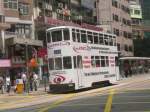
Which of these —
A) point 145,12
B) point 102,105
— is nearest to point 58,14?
point 102,105

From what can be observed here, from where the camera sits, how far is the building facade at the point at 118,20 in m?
95.4

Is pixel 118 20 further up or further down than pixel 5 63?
further up

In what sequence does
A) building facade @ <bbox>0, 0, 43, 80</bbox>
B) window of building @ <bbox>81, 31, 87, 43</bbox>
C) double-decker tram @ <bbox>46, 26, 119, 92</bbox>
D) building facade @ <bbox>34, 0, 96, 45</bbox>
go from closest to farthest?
double-decker tram @ <bbox>46, 26, 119, 92</bbox> < window of building @ <bbox>81, 31, 87, 43</bbox> < building facade @ <bbox>0, 0, 43, 80</bbox> < building facade @ <bbox>34, 0, 96, 45</bbox>

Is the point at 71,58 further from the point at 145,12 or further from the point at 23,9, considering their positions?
the point at 145,12

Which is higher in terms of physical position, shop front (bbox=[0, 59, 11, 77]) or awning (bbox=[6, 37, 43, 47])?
awning (bbox=[6, 37, 43, 47])

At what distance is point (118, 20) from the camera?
101 meters

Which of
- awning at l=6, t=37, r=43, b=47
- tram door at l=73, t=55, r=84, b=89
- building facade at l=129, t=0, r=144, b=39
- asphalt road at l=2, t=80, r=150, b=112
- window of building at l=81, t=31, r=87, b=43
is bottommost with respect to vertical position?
asphalt road at l=2, t=80, r=150, b=112

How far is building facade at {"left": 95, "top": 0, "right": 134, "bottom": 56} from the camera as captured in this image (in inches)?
3757

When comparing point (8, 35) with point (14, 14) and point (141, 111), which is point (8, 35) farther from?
point (141, 111)

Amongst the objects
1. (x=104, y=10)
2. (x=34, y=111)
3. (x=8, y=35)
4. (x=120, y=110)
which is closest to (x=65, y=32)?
(x=34, y=111)

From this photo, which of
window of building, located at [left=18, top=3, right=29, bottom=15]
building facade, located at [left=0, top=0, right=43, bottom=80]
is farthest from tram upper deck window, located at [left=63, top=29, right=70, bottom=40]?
window of building, located at [left=18, top=3, right=29, bottom=15]

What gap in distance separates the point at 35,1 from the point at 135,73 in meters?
23.6

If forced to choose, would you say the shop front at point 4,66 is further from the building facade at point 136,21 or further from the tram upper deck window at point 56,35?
the building facade at point 136,21

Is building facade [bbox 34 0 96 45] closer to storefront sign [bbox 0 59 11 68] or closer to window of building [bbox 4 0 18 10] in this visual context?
window of building [bbox 4 0 18 10]
